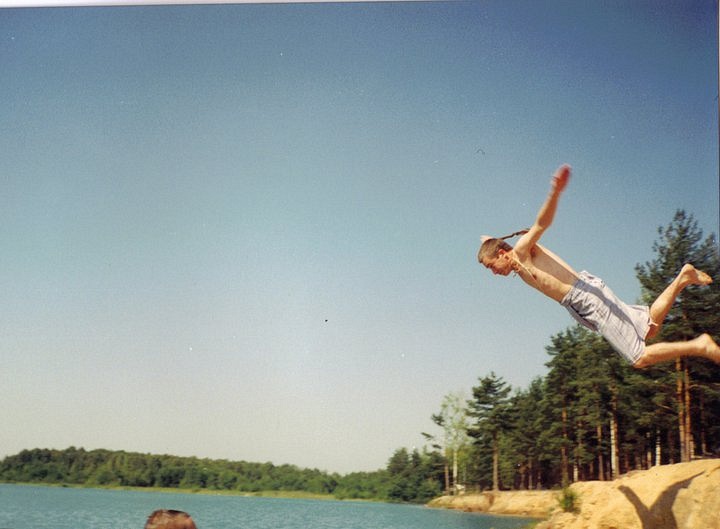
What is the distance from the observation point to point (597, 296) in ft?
16.7

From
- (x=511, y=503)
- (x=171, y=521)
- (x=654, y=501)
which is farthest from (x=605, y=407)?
(x=171, y=521)

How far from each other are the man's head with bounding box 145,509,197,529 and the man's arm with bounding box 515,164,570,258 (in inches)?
122

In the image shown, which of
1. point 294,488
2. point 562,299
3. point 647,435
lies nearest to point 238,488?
point 294,488

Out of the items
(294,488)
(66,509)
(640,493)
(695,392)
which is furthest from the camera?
(294,488)

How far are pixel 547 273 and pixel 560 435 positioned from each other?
23.0 metres

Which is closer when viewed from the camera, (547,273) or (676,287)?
(676,287)

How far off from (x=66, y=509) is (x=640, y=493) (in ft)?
101

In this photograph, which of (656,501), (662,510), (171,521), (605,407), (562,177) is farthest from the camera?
(605,407)

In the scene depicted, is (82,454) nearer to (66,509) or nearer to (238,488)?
(238,488)

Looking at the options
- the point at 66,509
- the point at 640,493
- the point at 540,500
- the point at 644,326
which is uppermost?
the point at 644,326

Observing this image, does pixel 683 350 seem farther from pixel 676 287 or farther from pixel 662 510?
pixel 662 510

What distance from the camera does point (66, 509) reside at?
3212 centimetres

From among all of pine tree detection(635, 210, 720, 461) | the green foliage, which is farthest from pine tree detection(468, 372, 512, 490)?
pine tree detection(635, 210, 720, 461)

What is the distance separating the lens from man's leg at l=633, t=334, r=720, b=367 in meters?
4.67
